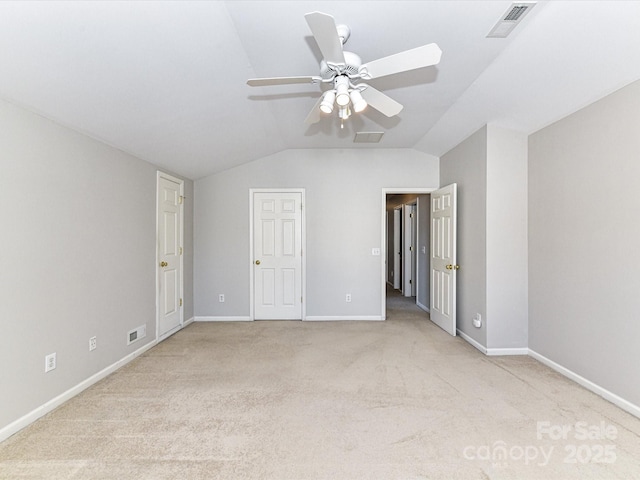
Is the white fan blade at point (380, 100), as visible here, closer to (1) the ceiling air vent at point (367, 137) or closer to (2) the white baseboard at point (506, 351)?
(1) the ceiling air vent at point (367, 137)

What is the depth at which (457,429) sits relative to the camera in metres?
2.10

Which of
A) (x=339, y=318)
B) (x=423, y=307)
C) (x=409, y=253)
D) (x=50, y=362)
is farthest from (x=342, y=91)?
(x=409, y=253)

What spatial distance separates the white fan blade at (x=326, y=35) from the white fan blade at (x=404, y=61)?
187 millimetres

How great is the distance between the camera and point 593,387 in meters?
2.57

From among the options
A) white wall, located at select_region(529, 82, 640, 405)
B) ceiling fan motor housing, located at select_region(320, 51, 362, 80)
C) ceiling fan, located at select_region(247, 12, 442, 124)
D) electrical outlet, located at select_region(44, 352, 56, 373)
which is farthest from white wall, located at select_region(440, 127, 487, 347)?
electrical outlet, located at select_region(44, 352, 56, 373)

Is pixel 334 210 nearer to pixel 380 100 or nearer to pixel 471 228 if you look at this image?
pixel 471 228

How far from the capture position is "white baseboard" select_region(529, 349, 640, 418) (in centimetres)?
227

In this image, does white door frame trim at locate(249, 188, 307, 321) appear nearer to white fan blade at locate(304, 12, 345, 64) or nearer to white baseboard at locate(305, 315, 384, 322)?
white baseboard at locate(305, 315, 384, 322)

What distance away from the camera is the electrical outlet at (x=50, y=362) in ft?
7.64

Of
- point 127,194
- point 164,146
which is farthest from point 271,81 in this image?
A: point 127,194

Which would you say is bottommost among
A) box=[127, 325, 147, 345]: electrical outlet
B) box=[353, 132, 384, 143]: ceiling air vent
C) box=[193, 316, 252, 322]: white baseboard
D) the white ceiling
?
box=[193, 316, 252, 322]: white baseboard

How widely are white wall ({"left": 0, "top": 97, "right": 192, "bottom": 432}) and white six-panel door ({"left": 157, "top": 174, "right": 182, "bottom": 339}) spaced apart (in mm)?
469

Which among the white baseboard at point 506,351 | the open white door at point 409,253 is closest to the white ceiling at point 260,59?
the white baseboard at point 506,351

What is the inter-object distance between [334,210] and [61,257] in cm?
331
